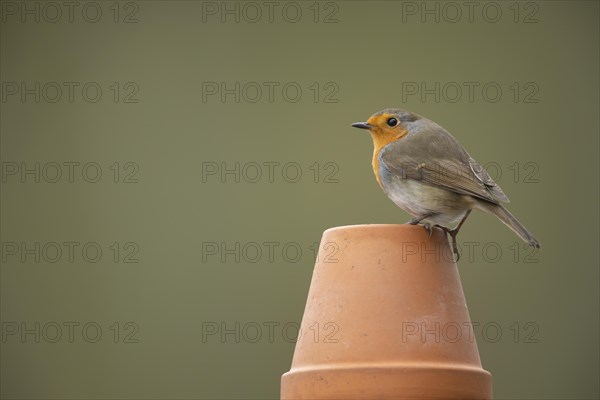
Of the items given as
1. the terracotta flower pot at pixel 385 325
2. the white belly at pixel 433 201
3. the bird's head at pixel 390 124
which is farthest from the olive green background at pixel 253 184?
the terracotta flower pot at pixel 385 325

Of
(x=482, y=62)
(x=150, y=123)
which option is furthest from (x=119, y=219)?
(x=482, y=62)

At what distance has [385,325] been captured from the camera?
206 centimetres

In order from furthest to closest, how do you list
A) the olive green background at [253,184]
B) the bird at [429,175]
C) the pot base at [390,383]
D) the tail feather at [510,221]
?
the olive green background at [253,184] < the bird at [429,175] < the tail feather at [510,221] < the pot base at [390,383]

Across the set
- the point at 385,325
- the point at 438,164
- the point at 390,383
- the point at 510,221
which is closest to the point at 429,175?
the point at 438,164

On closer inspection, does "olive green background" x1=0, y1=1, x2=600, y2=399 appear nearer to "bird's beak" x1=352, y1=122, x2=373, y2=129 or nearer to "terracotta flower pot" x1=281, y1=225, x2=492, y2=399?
"bird's beak" x1=352, y1=122, x2=373, y2=129

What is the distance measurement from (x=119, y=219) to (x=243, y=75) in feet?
3.56

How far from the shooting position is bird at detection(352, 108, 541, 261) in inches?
108

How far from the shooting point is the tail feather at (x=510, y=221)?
2.53 m

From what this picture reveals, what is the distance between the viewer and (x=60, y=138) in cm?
562

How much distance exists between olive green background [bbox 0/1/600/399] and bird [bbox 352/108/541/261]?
6.99 ft

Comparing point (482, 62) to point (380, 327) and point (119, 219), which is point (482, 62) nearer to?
point (119, 219)

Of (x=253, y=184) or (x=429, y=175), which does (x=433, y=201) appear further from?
(x=253, y=184)

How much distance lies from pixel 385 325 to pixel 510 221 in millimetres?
727

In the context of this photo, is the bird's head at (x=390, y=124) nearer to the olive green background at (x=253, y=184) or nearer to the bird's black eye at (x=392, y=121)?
the bird's black eye at (x=392, y=121)
